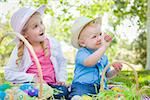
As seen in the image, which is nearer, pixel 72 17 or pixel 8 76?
pixel 8 76

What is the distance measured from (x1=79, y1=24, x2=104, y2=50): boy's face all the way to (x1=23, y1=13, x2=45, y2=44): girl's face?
0.32m

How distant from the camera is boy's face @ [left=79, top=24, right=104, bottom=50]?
3.45 metres

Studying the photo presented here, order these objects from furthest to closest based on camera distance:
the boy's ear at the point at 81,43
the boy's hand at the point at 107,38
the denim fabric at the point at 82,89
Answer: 1. the boy's ear at the point at 81,43
2. the denim fabric at the point at 82,89
3. the boy's hand at the point at 107,38

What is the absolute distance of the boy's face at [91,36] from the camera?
11.3 ft

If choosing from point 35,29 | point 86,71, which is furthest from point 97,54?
point 35,29

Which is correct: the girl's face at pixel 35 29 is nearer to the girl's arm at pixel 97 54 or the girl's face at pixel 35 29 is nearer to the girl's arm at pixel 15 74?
the girl's arm at pixel 15 74

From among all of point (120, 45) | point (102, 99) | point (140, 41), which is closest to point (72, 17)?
point (140, 41)

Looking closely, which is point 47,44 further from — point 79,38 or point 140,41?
point 140,41

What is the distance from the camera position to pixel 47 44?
3695mm

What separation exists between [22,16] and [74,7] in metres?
8.78

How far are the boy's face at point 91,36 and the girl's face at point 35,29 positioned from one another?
317 mm

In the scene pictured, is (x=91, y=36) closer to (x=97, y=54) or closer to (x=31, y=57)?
(x=97, y=54)

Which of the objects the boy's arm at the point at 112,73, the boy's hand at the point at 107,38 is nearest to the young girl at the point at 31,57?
the boy's arm at the point at 112,73

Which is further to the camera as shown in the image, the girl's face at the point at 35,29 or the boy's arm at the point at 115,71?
the girl's face at the point at 35,29
